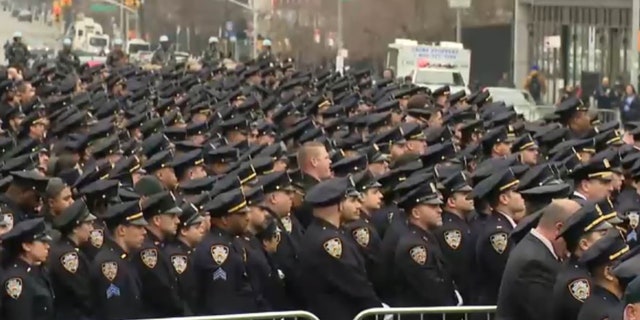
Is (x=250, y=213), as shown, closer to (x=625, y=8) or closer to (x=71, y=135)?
(x=71, y=135)

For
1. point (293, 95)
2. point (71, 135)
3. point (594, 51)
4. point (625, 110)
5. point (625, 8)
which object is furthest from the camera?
point (594, 51)

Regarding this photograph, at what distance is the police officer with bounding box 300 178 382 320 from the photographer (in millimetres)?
10500

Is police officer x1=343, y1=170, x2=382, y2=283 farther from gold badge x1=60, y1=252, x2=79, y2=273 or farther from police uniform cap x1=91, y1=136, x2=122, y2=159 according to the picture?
police uniform cap x1=91, y1=136, x2=122, y2=159

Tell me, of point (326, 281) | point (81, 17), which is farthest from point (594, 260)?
point (81, 17)

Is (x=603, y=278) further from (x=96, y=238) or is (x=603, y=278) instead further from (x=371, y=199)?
(x=371, y=199)

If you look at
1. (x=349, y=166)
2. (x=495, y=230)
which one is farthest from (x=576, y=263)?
(x=349, y=166)

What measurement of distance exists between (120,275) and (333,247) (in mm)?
1344

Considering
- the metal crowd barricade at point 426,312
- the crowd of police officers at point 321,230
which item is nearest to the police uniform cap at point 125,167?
the crowd of police officers at point 321,230

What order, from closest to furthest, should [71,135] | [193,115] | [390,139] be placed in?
1. [390,139]
2. [71,135]
3. [193,115]

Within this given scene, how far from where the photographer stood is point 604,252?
8164 mm

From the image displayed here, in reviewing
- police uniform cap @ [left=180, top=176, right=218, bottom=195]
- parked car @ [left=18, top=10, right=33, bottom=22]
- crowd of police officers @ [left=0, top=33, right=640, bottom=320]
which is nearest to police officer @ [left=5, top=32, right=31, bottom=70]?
crowd of police officers @ [left=0, top=33, right=640, bottom=320]

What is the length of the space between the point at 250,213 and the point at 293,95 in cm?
1298

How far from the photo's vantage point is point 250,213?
11.2 meters

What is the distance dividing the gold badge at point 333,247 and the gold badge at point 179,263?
3.00 ft
